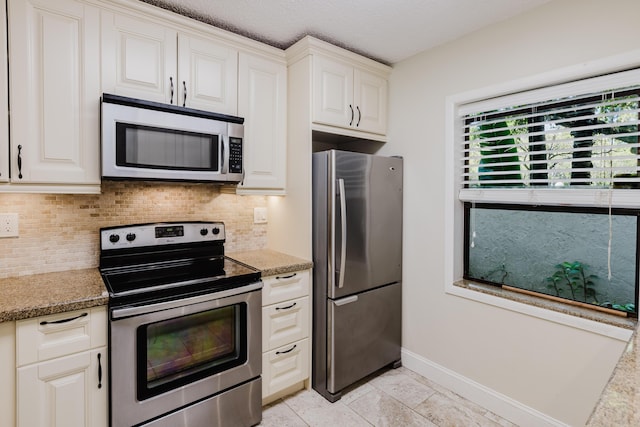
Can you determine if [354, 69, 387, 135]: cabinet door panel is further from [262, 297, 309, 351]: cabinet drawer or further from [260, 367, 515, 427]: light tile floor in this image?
[260, 367, 515, 427]: light tile floor

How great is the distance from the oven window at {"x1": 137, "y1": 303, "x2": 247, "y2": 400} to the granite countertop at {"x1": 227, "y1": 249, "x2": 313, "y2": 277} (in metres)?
0.29

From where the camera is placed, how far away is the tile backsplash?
1.80m

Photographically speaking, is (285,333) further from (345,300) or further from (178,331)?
(178,331)

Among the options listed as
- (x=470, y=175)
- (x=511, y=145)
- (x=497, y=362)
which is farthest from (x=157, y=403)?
(x=511, y=145)

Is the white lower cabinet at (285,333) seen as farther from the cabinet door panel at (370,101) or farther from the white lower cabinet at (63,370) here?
the cabinet door panel at (370,101)

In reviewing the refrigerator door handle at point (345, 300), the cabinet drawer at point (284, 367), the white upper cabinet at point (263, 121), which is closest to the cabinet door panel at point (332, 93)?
the white upper cabinet at point (263, 121)

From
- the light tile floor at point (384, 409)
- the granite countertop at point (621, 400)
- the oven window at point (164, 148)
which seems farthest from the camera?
the light tile floor at point (384, 409)

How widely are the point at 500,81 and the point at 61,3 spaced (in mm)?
2434

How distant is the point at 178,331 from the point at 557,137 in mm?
2382

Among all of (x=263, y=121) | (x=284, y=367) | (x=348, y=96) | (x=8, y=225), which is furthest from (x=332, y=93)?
(x=8, y=225)

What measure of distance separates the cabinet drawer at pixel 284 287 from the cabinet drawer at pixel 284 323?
0.04 m

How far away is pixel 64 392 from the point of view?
1460 mm

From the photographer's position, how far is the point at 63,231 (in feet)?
6.28

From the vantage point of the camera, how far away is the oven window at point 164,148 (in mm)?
1729
